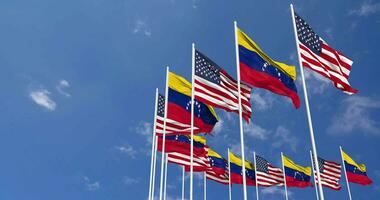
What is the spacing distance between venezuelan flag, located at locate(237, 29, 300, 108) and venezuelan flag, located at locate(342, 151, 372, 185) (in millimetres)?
23425

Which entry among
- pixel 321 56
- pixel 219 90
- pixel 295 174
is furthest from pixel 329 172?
pixel 321 56

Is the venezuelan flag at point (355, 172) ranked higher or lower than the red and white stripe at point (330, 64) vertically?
higher

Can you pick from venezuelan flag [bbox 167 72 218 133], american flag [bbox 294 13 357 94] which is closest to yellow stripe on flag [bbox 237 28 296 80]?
american flag [bbox 294 13 357 94]

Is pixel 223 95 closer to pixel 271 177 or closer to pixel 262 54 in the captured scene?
pixel 262 54

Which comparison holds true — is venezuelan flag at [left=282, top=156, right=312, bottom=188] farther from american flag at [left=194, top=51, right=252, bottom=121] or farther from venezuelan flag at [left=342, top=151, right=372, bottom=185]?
american flag at [left=194, top=51, right=252, bottom=121]

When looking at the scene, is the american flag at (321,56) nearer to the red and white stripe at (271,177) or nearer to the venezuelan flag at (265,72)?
the venezuelan flag at (265,72)

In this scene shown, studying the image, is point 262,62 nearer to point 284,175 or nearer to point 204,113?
point 204,113

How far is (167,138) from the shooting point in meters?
24.7

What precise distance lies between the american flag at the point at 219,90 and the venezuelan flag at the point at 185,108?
2.44 metres

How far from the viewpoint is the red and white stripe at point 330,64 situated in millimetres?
15250

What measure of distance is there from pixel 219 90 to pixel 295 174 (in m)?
21.4

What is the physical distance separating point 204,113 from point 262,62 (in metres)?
5.16

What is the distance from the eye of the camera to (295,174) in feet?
119

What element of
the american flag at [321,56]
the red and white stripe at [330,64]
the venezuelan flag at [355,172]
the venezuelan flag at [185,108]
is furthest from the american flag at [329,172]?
the american flag at [321,56]
